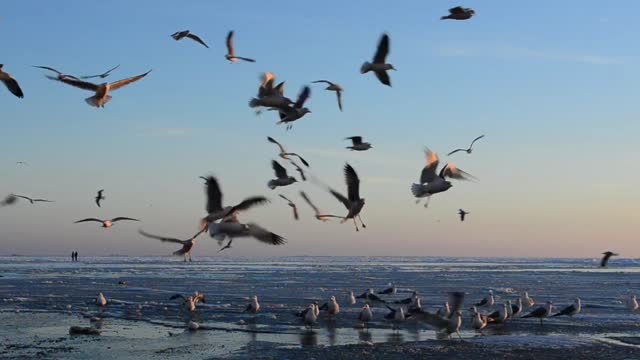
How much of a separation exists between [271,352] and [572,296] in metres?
21.0

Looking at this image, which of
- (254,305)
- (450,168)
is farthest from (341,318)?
(450,168)

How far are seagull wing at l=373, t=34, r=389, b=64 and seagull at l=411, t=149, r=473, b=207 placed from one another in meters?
1.99

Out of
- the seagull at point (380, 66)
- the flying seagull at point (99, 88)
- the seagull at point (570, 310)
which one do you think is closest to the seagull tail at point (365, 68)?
the seagull at point (380, 66)

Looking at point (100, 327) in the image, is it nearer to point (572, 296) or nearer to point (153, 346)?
point (153, 346)

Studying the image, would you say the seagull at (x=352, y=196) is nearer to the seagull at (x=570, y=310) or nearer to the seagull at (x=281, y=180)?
the seagull at (x=281, y=180)

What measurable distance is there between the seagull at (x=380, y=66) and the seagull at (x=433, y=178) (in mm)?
1579

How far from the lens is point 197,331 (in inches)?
Result: 821

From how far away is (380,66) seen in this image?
51.7 ft

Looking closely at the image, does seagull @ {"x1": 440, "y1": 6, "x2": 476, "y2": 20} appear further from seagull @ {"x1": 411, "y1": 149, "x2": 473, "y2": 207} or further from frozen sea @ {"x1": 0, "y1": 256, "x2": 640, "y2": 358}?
frozen sea @ {"x1": 0, "y1": 256, "x2": 640, "y2": 358}

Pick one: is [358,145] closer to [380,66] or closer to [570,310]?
[380,66]

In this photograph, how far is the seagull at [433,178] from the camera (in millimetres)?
14664

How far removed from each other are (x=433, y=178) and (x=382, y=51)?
2.71 metres

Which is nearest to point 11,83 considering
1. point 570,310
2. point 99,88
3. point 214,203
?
point 99,88

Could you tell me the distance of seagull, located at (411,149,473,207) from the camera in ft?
48.1
